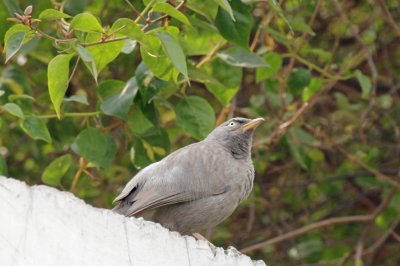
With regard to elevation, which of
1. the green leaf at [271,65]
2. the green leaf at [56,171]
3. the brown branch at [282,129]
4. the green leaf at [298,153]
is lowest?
the green leaf at [298,153]

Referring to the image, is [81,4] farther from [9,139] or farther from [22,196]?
[22,196]

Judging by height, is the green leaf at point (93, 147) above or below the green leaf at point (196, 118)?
below

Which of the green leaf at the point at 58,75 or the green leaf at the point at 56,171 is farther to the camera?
the green leaf at the point at 56,171

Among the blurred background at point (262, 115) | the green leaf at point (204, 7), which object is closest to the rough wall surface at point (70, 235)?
the blurred background at point (262, 115)

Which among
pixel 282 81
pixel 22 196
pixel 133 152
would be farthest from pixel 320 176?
pixel 22 196

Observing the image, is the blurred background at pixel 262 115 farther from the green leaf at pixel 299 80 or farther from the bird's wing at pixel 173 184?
the bird's wing at pixel 173 184

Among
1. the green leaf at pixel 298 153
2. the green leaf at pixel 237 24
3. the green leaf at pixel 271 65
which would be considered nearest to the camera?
the green leaf at pixel 237 24

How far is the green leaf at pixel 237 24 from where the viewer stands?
4922 mm

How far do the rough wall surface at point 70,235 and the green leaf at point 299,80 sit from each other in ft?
10.9

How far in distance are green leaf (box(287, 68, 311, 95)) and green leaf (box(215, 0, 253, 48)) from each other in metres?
1.15

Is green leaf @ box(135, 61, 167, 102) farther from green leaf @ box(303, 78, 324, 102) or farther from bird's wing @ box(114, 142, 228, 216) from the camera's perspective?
green leaf @ box(303, 78, 324, 102)

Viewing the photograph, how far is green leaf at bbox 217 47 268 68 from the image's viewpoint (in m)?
5.30

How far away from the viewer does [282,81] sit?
669 centimetres

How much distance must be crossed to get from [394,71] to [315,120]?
114 centimetres
